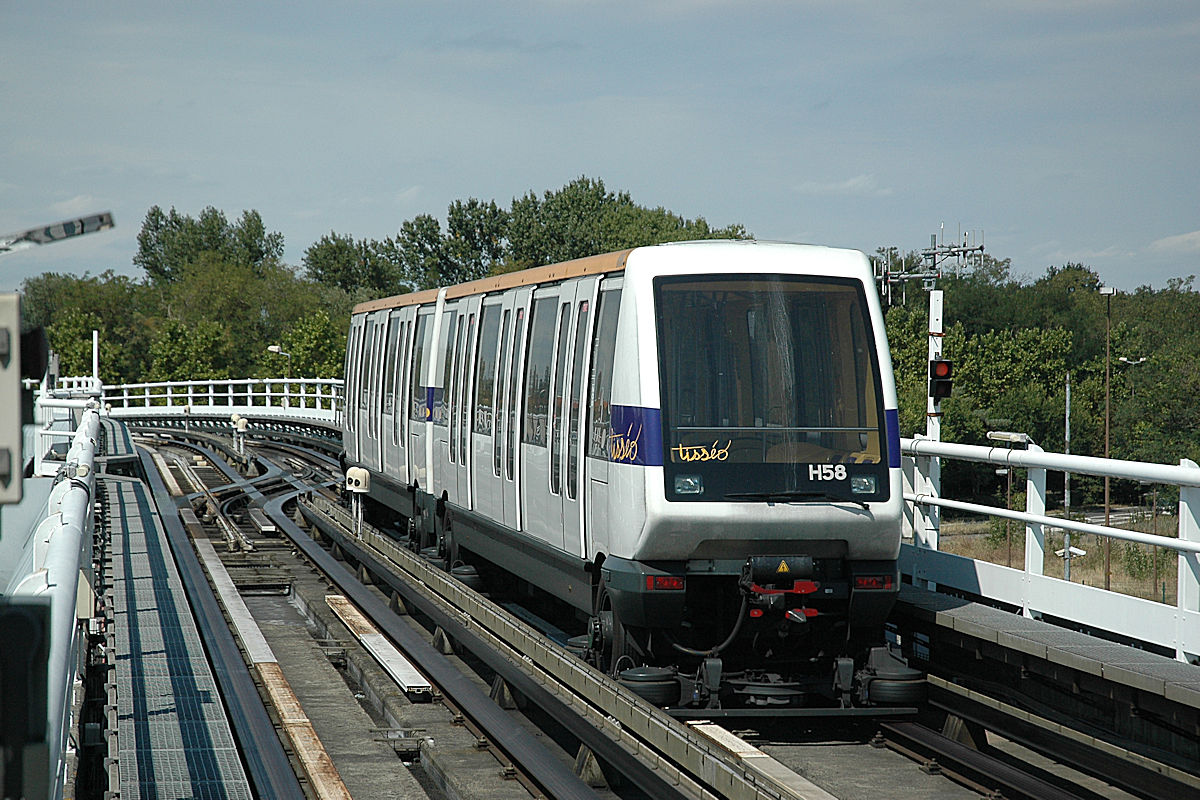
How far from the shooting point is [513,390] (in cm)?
1297

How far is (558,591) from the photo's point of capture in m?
11.2

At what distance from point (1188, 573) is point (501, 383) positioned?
7.29m

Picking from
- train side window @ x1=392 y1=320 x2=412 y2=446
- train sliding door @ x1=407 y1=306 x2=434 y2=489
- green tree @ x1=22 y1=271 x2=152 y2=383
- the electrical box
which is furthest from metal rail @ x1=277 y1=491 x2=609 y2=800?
green tree @ x1=22 y1=271 x2=152 y2=383

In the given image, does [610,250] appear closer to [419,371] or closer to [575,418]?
[419,371]

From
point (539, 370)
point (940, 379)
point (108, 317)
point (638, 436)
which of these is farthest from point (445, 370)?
point (108, 317)

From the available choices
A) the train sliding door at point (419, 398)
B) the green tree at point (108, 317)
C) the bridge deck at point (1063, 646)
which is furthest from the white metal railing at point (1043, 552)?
the green tree at point (108, 317)

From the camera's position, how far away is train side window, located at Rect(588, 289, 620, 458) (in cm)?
984

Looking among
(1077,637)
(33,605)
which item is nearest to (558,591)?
(1077,637)

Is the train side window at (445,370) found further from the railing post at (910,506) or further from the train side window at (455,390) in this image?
the railing post at (910,506)

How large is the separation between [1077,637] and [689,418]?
2.73m

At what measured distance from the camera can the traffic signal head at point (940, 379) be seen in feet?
55.1

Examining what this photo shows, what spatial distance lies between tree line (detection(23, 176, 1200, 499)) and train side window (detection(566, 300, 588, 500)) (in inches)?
2183

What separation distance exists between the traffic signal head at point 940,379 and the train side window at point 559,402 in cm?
683

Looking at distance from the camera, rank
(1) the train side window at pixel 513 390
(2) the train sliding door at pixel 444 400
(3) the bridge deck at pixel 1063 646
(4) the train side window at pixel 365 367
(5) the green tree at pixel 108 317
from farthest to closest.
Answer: (5) the green tree at pixel 108 317, (4) the train side window at pixel 365 367, (2) the train sliding door at pixel 444 400, (1) the train side window at pixel 513 390, (3) the bridge deck at pixel 1063 646
